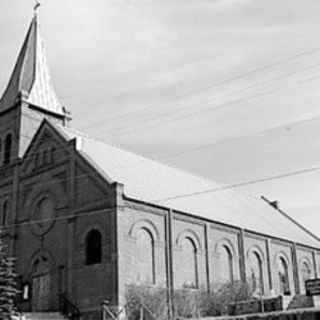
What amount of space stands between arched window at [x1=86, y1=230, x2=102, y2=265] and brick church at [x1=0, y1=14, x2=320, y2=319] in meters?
0.06

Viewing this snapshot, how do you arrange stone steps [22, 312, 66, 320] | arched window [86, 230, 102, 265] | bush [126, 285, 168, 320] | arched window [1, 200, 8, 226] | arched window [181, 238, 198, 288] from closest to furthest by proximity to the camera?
bush [126, 285, 168, 320] → stone steps [22, 312, 66, 320] → arched window [86, 230, 102, 265] → arched window [181, 238, 198, 288] → arched window [1, 200, 8, 226]

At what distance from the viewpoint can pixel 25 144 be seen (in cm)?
4388

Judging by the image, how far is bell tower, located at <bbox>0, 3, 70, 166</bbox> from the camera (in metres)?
44.2

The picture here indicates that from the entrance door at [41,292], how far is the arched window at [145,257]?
623 cm

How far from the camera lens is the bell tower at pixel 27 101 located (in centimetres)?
4419

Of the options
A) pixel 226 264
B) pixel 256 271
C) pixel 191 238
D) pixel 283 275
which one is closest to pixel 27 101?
pixel 191 238

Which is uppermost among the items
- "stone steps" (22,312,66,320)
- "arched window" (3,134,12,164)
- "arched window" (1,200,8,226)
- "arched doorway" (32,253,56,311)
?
"arched window" (3,134,12,164)

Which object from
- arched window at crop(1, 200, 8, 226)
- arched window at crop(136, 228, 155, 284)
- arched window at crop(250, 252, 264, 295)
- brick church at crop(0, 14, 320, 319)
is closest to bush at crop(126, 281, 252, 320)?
brick church at crop(0, 14, 320, 319)

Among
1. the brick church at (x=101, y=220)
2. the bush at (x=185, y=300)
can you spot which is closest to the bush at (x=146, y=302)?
the bush at (x=185, y=300)

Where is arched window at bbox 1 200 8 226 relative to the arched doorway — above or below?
above

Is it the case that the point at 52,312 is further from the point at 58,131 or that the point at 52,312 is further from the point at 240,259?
the point at 240,259

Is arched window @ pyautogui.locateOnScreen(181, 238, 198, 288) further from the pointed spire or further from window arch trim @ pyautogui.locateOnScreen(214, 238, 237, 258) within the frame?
the pointed spire

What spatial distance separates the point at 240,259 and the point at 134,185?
11134 mm

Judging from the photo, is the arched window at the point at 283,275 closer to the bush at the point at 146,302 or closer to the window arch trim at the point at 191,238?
the window arch trim at the point at 191,238
